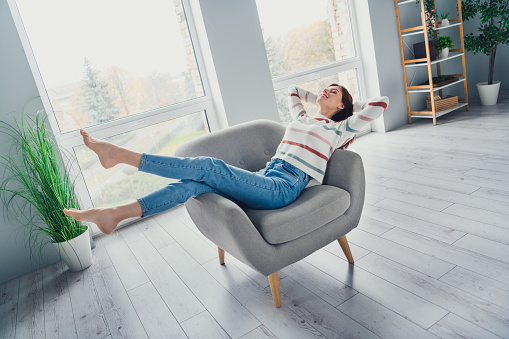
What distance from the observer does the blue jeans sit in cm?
178

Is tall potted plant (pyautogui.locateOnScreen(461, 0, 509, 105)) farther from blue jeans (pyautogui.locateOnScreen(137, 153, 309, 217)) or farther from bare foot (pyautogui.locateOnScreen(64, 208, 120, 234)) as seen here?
bare foot (pyautogui.locateOnScreen(64, 208, 120, 234))

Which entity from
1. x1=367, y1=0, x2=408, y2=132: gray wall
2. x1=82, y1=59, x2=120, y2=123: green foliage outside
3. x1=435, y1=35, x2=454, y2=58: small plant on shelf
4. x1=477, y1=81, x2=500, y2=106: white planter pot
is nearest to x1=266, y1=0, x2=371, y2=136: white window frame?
x1=367, y1=0, x2=408, y2=132: gray wall

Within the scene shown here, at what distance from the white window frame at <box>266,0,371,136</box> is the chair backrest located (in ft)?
5.02

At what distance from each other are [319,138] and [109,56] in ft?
6.21

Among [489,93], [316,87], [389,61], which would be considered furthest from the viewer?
[489,93]

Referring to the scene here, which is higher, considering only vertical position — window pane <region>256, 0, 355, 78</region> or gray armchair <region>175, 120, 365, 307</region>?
window pane <region>256, 0, 355, 78</region>

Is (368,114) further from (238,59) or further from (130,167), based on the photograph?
(130,167)

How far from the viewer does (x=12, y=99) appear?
2.62 metres

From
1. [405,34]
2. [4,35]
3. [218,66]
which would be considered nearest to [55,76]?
[4,35]

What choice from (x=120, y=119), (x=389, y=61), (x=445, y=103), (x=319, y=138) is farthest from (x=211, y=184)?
(x=445, y=103)

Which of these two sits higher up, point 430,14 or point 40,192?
point 430,14

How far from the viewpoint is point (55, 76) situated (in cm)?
288

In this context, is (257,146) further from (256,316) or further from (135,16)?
(135,16)

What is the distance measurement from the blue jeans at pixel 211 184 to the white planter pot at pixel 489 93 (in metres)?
3.47
